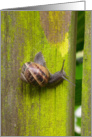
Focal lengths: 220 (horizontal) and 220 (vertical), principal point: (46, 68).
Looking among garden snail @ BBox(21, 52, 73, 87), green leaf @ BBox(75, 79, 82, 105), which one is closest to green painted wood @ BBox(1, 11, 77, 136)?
garden snail @ BBox(21, 52, 73, 87)

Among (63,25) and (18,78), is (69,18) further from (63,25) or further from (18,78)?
(18,78)

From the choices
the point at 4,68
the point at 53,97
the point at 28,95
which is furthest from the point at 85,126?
the point at 4,68

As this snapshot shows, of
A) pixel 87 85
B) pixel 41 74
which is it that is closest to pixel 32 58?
pixel 41 74

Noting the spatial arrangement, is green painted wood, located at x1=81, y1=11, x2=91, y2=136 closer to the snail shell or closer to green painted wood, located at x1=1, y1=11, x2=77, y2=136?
green painted wood, located at x1=1, y1=11, x2=77, y2=136

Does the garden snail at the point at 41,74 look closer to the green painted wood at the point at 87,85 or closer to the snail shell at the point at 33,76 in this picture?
the snail shell at the point at 33,76

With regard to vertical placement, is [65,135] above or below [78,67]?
below

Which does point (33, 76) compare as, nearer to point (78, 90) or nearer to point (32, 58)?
point (32, 58)
